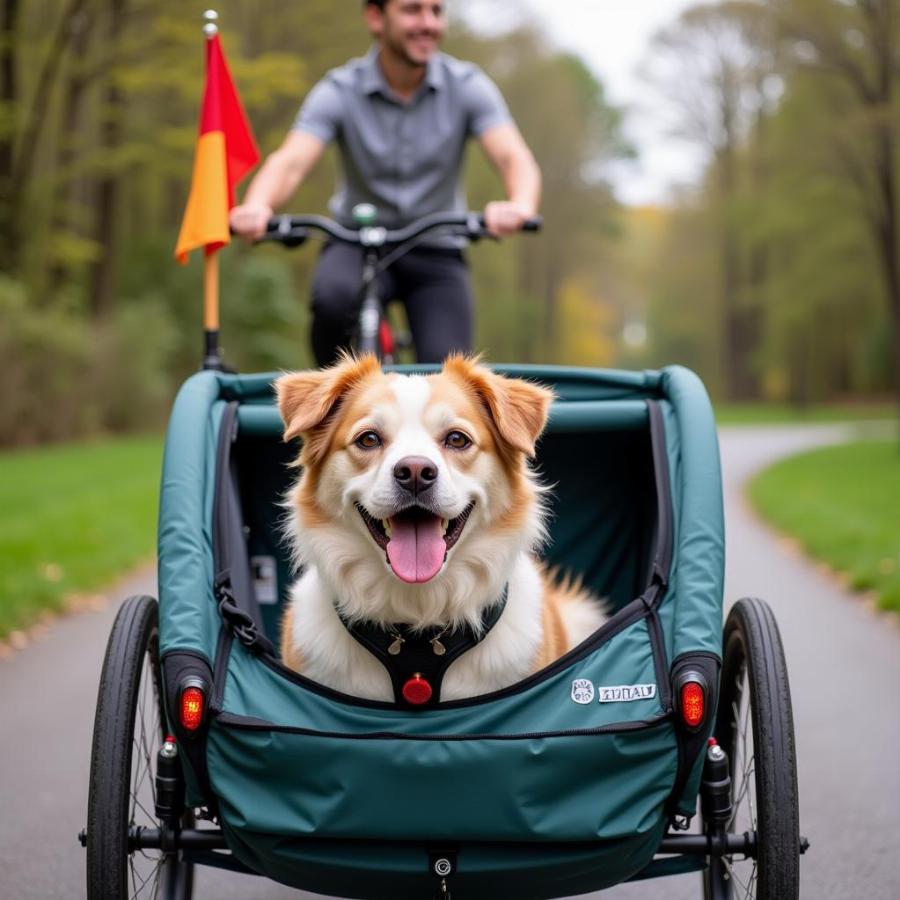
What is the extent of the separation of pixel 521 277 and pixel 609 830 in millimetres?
42507

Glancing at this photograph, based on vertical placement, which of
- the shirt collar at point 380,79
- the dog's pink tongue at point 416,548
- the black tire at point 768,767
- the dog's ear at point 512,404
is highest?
the shirt collar at point 380,79

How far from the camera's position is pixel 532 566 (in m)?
3.23

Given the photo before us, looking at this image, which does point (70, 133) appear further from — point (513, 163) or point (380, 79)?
point (513, 163)

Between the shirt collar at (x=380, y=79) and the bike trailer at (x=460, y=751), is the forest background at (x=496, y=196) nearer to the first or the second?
the shirt collar at (x=380, y=79)

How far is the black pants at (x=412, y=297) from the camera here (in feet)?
14.4

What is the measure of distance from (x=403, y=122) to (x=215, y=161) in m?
0.85

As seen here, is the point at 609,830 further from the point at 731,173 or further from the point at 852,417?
the point at 731,173

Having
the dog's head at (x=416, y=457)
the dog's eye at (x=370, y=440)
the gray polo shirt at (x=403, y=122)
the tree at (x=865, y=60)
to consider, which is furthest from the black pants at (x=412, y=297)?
the tree at (x=865, y=60)

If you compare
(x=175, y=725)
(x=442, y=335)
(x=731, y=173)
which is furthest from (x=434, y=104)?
(x=731, y=173)

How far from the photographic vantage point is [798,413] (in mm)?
36406

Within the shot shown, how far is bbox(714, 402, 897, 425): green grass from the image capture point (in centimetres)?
3228

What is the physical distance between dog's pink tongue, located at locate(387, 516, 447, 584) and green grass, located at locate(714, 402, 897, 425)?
92.8 feet

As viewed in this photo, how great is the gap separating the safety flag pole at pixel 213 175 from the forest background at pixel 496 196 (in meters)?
12.7

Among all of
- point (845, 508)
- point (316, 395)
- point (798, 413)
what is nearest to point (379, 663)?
point (316, 395)
